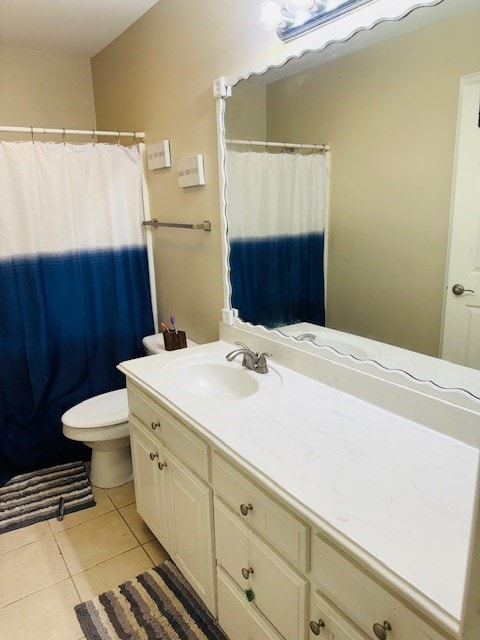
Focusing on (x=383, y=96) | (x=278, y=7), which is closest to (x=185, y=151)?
(x=278, y=7)

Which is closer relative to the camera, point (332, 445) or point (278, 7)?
point (332, 445)

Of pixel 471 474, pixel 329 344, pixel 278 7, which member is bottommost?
pixel 471 474

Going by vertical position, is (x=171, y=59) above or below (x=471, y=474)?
above

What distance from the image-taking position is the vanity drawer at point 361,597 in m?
0.76

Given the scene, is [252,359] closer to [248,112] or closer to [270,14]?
[248,112]

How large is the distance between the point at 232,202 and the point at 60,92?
1.79 meters

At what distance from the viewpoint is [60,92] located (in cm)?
290

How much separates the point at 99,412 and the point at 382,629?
1.76 meters

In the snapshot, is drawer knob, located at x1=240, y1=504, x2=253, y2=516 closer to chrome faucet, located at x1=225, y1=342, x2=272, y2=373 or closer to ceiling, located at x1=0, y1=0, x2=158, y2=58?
chrome faucet, located at x1=225, y1=342, x2=272, y2=373

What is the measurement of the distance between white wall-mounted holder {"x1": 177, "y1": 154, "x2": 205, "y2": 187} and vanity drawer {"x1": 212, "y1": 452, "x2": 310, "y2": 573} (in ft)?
4.29

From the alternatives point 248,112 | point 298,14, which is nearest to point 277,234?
point 248,112

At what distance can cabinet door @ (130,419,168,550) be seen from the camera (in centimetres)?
169

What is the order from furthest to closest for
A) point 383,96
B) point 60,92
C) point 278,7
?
point 60,92 < point 278,7 < point 383,96

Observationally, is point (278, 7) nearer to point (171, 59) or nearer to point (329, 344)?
point (171, 59)
